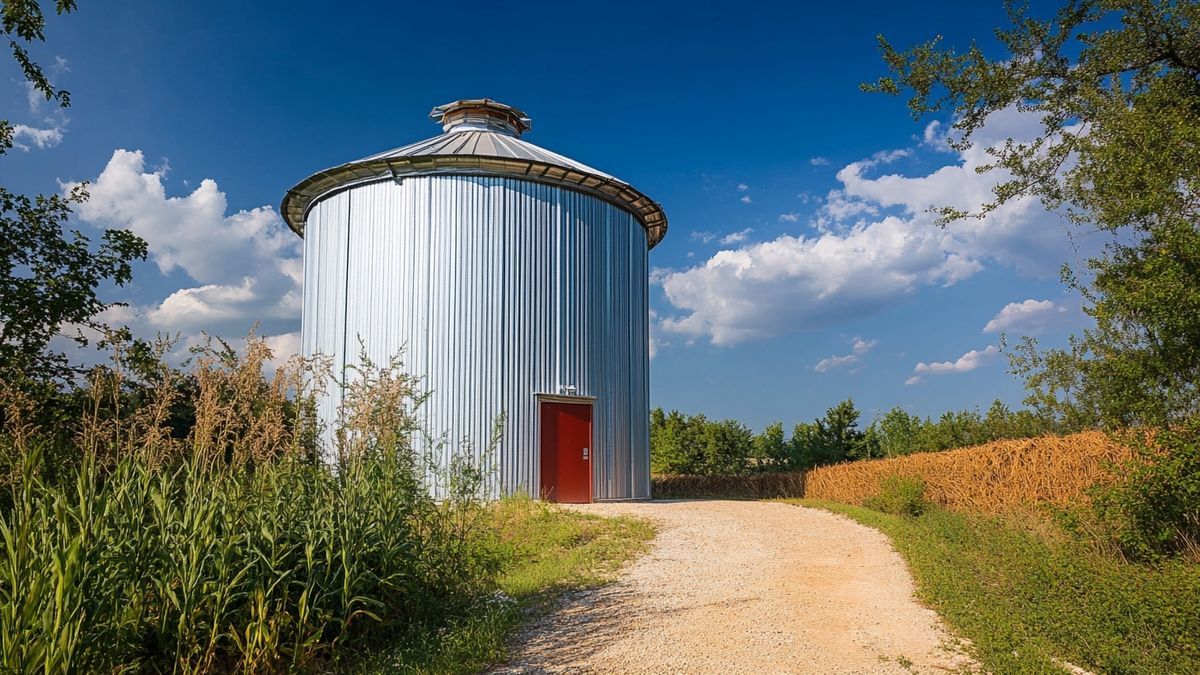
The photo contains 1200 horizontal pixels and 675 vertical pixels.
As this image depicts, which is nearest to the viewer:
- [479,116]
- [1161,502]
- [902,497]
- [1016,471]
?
[1161,502]

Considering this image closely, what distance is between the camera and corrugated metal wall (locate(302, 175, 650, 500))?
16203 millimetres

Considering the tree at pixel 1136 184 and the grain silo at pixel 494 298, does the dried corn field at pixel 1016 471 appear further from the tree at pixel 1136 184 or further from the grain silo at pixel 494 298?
the grain silo at pixel 494 298

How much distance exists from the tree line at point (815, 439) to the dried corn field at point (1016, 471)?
655 centimetres

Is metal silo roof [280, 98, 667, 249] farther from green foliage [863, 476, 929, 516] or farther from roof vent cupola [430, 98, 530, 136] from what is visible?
green foliage [863, 476, 929, 516]

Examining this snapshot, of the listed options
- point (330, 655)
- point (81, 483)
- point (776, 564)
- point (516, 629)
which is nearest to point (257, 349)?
point (81, 483)

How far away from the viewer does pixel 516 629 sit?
→ 652 centimetres

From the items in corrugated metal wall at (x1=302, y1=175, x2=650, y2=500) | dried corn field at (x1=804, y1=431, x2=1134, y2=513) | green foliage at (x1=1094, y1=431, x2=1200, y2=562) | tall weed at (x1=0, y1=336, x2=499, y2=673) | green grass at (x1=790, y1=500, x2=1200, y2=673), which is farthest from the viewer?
corrugated metal wall at (x1=302, y1=175, x2=650, y2=500)

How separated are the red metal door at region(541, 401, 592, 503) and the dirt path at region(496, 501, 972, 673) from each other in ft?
18.5

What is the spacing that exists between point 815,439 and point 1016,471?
12.1m

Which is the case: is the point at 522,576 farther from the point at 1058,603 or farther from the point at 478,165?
the point at 478,165

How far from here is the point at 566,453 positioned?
664 inches

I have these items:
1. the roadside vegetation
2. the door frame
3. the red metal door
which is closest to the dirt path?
the roadside vegetation

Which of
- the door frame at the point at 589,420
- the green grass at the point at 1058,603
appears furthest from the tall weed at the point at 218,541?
the door frame at the point at 589,420

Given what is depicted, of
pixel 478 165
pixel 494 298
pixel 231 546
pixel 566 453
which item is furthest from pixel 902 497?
pixel 231 546
